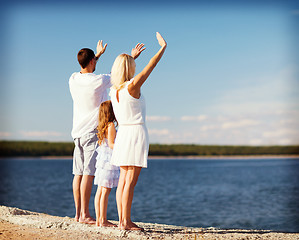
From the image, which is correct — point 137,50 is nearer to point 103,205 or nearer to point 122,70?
point 122,70

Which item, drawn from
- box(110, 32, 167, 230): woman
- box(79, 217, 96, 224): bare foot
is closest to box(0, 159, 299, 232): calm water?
box(79, 217, 96, 224): bare foot

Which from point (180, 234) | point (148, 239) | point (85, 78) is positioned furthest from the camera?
point (85, 78)

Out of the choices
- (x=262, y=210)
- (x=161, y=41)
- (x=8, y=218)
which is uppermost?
(x=161, y=41)

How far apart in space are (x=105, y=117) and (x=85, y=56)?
A: 940 millimetres

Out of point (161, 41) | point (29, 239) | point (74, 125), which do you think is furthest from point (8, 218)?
point (161, 41)

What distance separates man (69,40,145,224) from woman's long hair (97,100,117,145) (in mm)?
351

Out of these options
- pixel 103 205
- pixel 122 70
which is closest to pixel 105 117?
pixel 122 70

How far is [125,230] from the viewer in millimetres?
4590

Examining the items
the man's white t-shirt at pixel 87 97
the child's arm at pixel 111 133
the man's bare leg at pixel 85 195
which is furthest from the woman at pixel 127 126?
the man's bare leg at pixel 85 195

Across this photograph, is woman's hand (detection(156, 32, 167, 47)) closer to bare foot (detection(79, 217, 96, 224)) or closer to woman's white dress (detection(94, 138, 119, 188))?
woman's white dress (detection(94, 138, 119, 188))

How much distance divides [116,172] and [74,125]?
3.03 feet

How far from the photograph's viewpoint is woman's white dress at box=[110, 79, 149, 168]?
4.48 metres

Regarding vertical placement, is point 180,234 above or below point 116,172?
below

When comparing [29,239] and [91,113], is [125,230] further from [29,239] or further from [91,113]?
[91,113]
